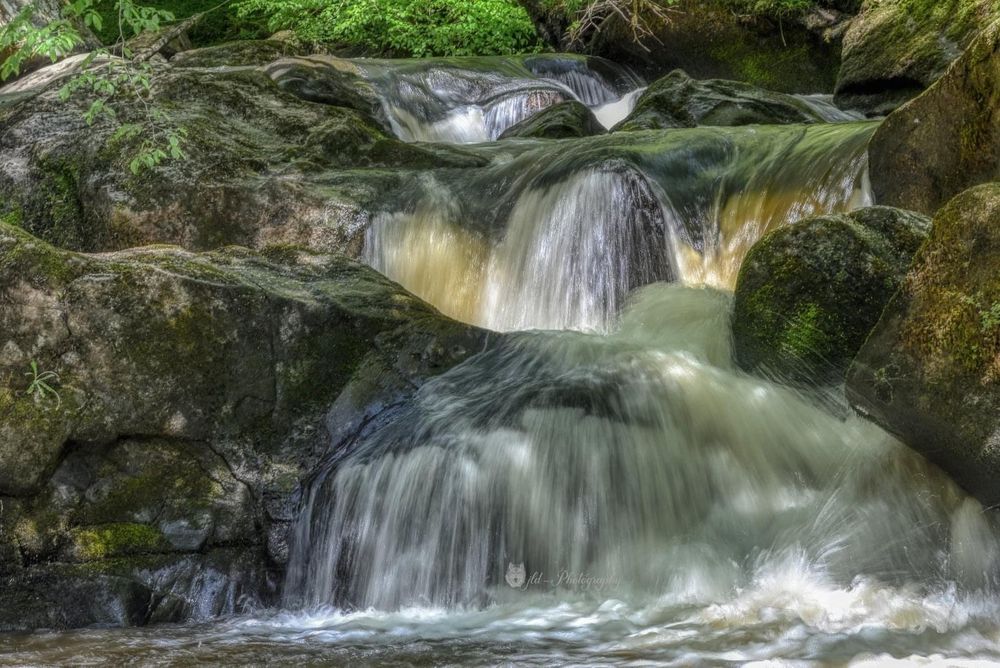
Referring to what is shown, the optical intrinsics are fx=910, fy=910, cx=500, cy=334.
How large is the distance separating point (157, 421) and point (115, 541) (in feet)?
1.86

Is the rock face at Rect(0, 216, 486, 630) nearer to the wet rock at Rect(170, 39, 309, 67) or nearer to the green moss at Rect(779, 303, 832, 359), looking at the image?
the green moss at Rect(779, 303, 832, 359)

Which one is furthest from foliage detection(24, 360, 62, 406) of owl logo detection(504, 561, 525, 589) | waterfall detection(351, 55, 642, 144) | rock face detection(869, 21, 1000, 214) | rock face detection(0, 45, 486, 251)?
waterfall detection(351, 55, 642, 144)

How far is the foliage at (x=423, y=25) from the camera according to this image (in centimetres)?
1708

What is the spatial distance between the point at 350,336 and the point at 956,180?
358 cm

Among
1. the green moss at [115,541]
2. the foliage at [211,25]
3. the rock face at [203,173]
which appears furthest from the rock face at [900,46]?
the foliage at [211,25]

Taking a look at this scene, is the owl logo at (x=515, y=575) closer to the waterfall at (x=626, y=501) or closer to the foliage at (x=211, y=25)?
the waterfall at (x=626, y=501)

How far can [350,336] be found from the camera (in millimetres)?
4855

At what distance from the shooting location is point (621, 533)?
12.7ft

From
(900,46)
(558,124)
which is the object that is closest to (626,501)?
(558,124)

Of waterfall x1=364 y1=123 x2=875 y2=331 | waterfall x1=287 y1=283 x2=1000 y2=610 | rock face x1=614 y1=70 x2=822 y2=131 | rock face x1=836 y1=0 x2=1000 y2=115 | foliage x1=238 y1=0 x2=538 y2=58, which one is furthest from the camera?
foliage x1=238 y1=0 x2=538 y2=58

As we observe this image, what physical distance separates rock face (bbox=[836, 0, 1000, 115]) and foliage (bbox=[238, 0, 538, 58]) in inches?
318

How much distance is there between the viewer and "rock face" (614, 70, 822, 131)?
961 centimetres

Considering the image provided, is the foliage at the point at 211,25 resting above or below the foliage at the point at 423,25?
above

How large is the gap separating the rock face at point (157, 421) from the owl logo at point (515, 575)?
3.55ft
